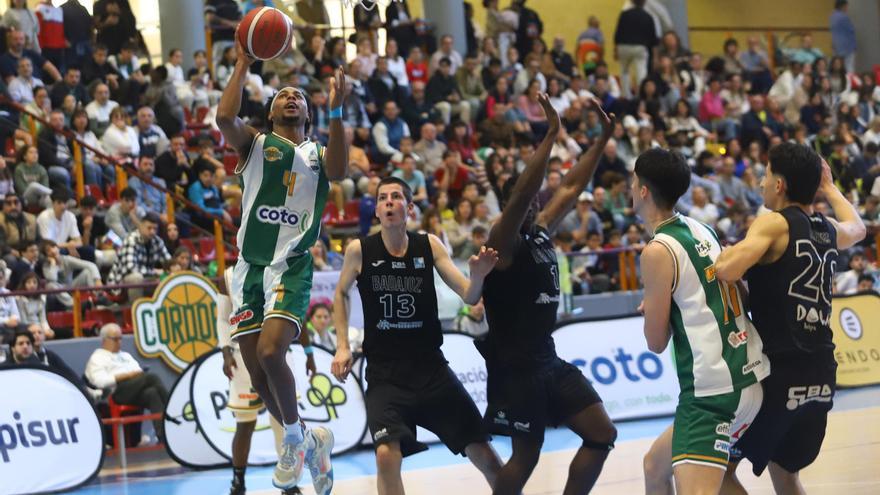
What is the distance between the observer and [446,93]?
2123 cm

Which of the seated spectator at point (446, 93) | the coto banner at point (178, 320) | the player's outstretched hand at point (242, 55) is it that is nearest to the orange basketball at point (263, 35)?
the player's outstretched hand at point (242, 55)

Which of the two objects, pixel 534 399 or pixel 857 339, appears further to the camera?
pixel 857 339

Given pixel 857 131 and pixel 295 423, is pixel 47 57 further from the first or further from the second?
pixel 857 131

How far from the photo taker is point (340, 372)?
23.7 feet

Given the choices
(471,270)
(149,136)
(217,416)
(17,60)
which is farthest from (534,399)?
(17,60)

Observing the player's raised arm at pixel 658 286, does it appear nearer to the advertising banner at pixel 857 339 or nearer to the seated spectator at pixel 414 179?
the advertising banner at pixel 857 339

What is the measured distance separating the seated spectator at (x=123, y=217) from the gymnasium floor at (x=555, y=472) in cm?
349

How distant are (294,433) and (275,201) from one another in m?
1.38

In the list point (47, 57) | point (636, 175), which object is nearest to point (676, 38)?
point (47, 57)

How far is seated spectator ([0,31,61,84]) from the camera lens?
17.2m

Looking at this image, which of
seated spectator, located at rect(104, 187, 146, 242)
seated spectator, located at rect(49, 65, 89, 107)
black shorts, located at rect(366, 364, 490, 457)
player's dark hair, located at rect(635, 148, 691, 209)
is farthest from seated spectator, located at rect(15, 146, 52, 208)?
player's dark hair, located at rect(635, 148, 691, 209)

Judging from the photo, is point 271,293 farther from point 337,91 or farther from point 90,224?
point 90,224

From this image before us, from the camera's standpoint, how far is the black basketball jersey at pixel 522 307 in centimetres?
715

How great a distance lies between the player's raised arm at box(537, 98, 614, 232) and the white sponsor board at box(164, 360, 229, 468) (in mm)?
5938
